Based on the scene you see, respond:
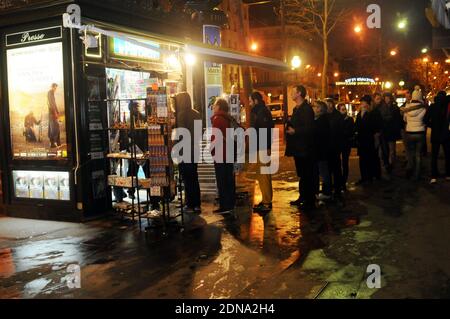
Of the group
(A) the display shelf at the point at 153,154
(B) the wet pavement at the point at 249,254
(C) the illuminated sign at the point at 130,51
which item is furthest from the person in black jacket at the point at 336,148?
(C) the illuminated sign at the point at 130,51

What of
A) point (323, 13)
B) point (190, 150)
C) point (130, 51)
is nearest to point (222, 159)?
point (190, 150)

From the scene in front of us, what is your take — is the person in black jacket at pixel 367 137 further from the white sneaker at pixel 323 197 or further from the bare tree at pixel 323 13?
the bare tree at pixel 323 13

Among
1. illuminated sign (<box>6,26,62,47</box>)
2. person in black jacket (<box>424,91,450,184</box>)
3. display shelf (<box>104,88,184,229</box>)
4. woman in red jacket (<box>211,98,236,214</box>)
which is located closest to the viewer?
display shelf (<box>104,88,184,229</box>)

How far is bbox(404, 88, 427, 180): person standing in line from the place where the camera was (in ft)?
35.4

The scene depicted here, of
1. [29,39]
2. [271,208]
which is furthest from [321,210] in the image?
[29,39]

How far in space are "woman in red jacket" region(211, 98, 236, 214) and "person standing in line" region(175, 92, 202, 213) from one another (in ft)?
1.24

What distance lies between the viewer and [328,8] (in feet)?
98.9

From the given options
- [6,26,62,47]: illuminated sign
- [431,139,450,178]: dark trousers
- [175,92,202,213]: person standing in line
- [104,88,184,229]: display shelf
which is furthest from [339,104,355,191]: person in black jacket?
[6,26,62,47]: illuminated sign

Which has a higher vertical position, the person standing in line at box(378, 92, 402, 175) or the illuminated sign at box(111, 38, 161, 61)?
the illuminated sign at box(111, 38, 161, 61)

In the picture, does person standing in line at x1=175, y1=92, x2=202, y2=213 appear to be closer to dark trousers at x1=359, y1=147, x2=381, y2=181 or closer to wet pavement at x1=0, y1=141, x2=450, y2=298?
wet pavement at x1=0, y1=141, x2=450, y2=298

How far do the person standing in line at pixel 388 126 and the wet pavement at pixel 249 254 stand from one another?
3572 millimetres

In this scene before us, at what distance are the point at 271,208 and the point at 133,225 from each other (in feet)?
8.23

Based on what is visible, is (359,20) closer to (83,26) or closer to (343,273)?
(83,26)

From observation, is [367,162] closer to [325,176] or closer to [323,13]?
[325,176]
